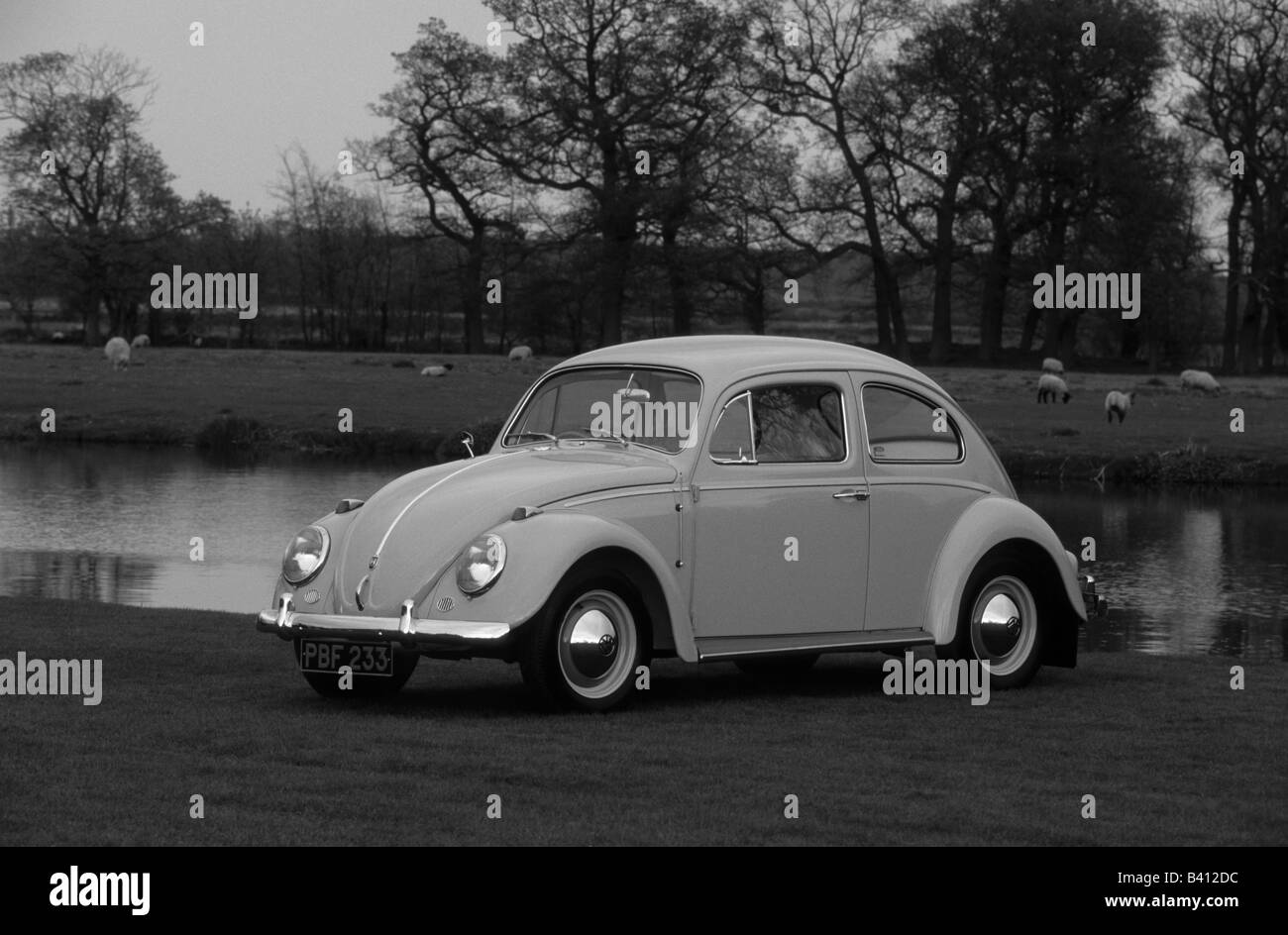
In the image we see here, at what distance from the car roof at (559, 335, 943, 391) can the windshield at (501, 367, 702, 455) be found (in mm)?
80

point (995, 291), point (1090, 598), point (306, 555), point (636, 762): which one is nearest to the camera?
point (636, 762)

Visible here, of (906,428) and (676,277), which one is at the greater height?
(676,277)

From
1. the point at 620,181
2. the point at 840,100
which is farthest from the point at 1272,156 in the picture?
the point at 620,181

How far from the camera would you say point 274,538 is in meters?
23.0

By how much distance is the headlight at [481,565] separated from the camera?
9.34 meters

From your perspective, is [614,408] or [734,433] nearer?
[734,433]

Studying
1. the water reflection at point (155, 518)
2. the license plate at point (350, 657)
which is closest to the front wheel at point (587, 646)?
the license plate at point (350, 657)

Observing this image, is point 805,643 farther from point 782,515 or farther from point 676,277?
point 676,277

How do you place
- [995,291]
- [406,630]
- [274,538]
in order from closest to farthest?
[406,630] → [274,538] → [995,291]

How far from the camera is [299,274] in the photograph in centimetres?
8781

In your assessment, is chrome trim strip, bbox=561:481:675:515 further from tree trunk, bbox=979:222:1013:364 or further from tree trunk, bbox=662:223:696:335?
tree trunk, bbox=979:222:1013:364

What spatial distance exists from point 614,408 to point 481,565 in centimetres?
189

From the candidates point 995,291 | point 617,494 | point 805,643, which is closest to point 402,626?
point 617,494

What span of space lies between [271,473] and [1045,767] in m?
27.0
